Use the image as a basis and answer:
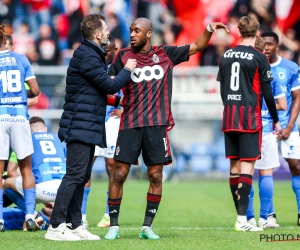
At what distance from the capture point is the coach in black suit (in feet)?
26.5

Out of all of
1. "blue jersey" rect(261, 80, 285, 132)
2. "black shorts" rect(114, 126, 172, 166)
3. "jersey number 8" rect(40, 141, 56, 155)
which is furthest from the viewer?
"jersey number 8" rect(40, 141, 56, 155)

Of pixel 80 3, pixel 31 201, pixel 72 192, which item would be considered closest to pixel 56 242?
pixel 72 192

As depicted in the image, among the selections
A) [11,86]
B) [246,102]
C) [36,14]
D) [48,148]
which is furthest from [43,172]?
[36,14]

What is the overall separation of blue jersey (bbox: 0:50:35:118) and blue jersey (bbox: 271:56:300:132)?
3.32 meters

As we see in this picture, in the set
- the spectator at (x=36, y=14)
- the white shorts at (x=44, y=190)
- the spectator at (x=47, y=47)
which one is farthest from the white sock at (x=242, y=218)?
the spectator at (x=36, y=14)

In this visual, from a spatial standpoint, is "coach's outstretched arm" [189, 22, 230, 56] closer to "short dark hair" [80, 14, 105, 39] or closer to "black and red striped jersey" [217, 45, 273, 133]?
"black and red striped jersey" [217, 45, 273, 133]

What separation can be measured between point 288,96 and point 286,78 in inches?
10.0

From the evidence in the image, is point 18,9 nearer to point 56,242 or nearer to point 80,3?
point 80,3

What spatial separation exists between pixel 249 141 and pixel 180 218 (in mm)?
2816

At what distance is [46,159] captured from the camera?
33.9ft

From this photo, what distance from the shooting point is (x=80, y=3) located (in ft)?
71.8

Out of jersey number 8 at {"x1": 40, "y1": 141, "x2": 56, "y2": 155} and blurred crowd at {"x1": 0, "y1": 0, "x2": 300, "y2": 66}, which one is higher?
blurred crowd at {"x1": 0, "y1": 0, "x2": 300, "y2": 66}

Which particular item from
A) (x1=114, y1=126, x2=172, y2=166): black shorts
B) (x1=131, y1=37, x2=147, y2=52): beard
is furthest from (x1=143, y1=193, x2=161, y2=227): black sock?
(x1=131, y1=37, x2=147, y2=52): beard

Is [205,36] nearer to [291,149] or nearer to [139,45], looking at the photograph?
[139,45]
